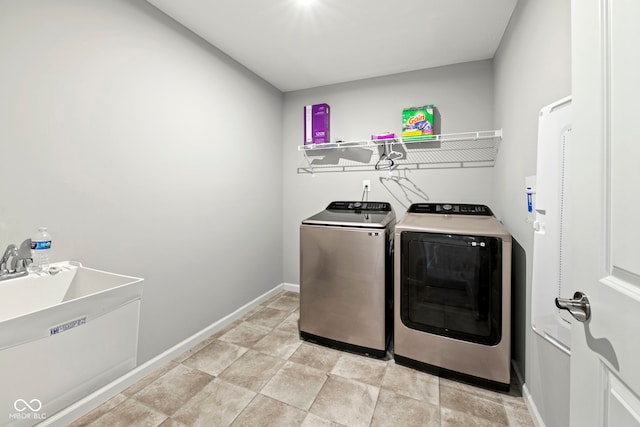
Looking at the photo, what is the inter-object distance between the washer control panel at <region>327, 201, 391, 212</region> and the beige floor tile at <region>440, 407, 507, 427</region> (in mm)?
1651

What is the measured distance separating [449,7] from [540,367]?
221 centimetres

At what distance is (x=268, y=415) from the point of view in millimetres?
1511

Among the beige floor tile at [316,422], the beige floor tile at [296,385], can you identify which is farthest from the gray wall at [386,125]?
the beige floor tile at [316,422]

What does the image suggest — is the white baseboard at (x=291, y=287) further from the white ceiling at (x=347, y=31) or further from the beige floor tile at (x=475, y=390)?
the white ceiling at (x=347, y=31)

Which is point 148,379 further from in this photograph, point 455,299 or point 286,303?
point 455,299

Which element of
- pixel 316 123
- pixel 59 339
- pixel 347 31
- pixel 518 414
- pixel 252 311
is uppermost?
pixel 347 31

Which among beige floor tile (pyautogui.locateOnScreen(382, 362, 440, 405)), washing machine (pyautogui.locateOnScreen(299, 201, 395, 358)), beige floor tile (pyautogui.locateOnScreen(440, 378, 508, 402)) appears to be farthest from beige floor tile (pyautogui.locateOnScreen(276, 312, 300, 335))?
beige floor tile (pyautogui.locateOnScreen(440, 378, 508, 402))

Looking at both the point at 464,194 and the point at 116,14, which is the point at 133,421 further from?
the point at 464,194

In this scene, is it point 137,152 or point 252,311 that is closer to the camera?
point 137,152

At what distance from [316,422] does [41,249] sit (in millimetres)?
1593

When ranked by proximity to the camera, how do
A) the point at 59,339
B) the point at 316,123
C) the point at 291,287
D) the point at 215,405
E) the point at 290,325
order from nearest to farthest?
1. the point at 59,339
2. the point at 215,405
3. the point at 290,325
4. the point at 316,123
5. the point at 291,287

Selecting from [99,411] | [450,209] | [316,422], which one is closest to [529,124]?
[450,209]

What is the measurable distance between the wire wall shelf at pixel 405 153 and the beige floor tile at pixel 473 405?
1860mm

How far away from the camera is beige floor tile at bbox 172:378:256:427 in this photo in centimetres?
147
